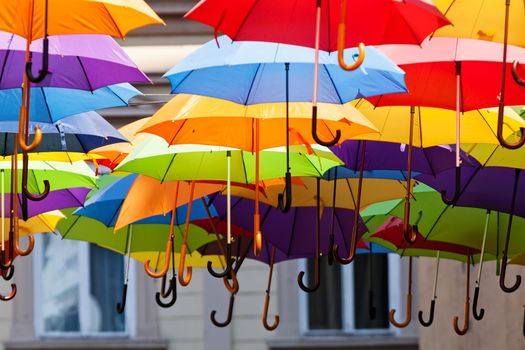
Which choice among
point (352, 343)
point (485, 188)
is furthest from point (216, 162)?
point (352, 343)

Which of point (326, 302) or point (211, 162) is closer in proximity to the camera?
point (211, 162)

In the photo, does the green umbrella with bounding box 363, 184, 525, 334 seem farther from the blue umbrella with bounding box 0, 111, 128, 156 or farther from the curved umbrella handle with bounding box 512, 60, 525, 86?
the curved umbrella handle with bounding box 512, 60, 525, 86

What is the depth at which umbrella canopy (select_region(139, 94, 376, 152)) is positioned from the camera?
9023 millimetres

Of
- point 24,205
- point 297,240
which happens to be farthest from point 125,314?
point 24,205

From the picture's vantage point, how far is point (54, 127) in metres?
10.1

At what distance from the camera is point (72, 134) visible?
406 inches

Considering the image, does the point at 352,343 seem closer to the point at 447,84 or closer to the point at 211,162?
the point at 211,162

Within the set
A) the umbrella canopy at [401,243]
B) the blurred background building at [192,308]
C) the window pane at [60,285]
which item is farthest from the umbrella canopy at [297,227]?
the window pane at [60,285]

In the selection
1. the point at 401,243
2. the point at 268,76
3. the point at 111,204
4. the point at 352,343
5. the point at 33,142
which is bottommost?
the point at 352,343

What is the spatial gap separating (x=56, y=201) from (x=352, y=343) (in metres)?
7.05

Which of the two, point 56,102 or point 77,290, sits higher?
point 56,102

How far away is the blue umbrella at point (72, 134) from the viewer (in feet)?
32.7

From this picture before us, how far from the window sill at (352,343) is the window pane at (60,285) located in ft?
7.78

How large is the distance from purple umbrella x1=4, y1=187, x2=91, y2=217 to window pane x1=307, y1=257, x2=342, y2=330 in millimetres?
6874
